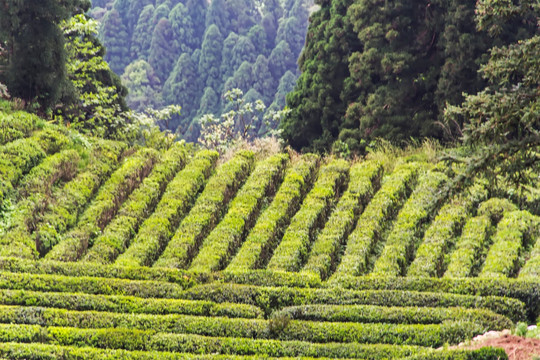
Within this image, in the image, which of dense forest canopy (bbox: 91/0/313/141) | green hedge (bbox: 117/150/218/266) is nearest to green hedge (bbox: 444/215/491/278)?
green hedge (bbox: 117/150/218/266)

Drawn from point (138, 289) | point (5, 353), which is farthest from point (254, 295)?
point (5, 353)

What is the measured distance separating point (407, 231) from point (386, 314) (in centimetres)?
358

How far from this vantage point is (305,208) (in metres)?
14.7

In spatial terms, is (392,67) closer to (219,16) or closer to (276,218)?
(276,218)

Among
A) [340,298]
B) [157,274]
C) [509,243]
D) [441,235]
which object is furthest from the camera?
[441,235]

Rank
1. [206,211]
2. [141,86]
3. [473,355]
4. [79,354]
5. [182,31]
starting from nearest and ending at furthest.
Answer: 1. [473,355]
2. [79,354]
3. [206,211]
4. [141,86]
5. [182,31]

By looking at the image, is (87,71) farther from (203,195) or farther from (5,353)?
(5,353)

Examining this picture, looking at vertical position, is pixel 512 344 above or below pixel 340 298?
above

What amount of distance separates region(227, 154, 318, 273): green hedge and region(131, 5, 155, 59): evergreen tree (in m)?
61.7

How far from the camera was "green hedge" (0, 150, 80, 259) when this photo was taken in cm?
1253

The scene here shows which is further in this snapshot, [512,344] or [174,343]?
[174,343]

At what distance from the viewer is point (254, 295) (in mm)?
11211

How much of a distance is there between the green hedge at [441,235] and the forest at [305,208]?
0.06m

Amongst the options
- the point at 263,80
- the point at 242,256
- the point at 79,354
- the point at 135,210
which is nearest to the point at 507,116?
the point at 242,256
